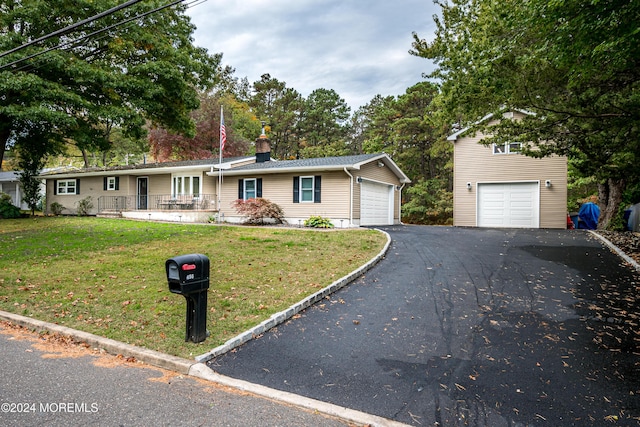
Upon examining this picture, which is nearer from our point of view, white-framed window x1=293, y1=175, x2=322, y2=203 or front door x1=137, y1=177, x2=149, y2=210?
white-framed window x1=293, y1=175, x2=322, y2=203

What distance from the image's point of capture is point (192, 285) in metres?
3.76

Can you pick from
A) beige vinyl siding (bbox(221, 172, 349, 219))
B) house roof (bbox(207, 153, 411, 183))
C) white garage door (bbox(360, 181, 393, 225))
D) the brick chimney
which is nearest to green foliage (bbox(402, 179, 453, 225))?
white garage door (bbox(360, 181, 393, 225))

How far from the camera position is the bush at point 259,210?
15.7 m

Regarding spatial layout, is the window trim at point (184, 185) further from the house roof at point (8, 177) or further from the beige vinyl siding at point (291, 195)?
the house roof at point (8, 177)

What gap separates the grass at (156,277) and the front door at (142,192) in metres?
9.91

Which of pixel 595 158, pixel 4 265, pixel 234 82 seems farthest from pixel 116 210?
pixel 234 82

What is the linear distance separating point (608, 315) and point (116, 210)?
23.1 metres

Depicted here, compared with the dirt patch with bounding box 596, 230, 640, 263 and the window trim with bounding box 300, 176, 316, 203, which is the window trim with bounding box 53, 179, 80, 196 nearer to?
the window trim with bounding box 300, 176, 316, 203

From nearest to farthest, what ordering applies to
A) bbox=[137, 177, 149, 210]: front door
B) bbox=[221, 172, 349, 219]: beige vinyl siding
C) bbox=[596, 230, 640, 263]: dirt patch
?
bbox=[596, 230, 640, 263]: dirt patch, bbox=[221, 172, 349, 219]: beige vinyl siding, bbox=[137, 177, 149, 210]: front door

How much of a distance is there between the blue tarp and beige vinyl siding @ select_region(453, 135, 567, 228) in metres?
Result: 4.52

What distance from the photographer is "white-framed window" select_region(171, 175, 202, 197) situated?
1928cm

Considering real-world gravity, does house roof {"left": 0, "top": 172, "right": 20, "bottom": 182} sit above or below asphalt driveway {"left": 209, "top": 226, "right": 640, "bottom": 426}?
above

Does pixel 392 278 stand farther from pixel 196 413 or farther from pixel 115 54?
pixel 115 54

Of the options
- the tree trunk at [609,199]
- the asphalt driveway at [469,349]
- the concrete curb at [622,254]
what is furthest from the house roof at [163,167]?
the tree trunk at [609,199]
